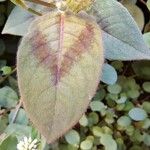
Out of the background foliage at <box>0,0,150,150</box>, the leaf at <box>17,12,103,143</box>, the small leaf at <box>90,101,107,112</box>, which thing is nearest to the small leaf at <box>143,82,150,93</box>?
the background foliage at <box>0,0,150,150</box>

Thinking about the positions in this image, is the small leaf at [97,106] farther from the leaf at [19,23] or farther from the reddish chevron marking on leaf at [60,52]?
the reddish chevron marking on leaf at [60,52]

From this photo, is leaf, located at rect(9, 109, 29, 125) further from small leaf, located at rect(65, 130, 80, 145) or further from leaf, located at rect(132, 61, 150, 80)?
leaf, located at rect(132, 61, 150, 80)

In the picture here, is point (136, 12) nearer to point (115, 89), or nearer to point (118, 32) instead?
point (115, 89)

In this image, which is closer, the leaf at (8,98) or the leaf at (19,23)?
the leaf at (19,23)

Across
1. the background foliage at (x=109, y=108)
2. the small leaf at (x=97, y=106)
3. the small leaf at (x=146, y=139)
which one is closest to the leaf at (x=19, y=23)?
the background foliage at (x=109, y=108)

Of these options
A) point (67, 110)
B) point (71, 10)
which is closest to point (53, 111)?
point (67, 110)

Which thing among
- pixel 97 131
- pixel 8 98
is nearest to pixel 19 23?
pixel 8 98

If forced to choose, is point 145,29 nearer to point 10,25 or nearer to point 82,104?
point 10,25
